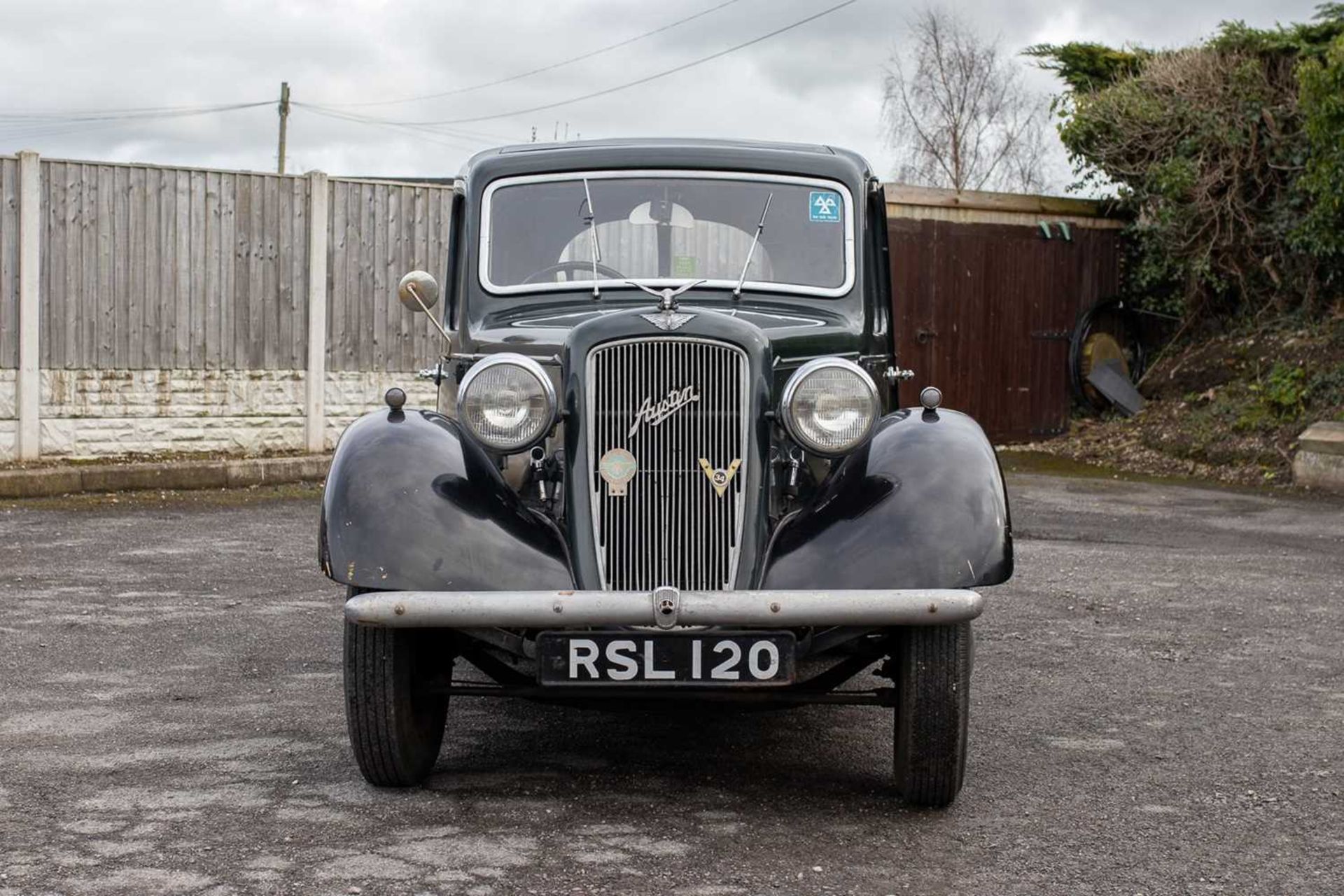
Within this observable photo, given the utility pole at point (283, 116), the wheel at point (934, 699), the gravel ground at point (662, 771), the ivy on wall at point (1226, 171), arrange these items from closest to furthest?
the gravel ground at point (662, 771) → the wheel at point (934, 699) → the ivy on wall at point (1226, 171) → the utility pole at point (283, 116)

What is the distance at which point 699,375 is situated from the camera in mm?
4484

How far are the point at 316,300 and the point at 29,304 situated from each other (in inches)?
89.6

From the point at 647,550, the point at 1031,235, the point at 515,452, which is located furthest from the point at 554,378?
the point at 1031,235

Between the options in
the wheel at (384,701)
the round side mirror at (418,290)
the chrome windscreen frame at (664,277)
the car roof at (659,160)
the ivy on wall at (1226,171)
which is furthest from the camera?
the ivy on wall at (1226,171)

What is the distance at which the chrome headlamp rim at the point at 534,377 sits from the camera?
4496mm

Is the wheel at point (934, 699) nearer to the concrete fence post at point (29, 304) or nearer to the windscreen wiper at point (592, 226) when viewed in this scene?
the windscreen wiper at point (592, 226)

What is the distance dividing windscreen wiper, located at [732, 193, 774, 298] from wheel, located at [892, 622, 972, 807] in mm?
1578

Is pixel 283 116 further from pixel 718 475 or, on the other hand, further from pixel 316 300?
pixel 718 475

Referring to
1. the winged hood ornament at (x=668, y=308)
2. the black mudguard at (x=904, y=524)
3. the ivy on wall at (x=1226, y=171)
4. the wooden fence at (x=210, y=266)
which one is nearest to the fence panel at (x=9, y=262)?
the wooden fence at (x=210, y=266)

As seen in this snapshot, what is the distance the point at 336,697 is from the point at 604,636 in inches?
73.7

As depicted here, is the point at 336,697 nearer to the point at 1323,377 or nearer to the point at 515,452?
the point at 515,452

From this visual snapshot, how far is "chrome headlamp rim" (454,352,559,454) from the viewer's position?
4.50 meters

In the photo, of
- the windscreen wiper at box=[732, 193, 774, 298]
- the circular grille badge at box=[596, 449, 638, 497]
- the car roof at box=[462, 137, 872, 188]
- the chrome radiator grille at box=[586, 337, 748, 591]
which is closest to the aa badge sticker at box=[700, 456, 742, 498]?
the chrome radiator grille at box=[586, 337, 748, 591]

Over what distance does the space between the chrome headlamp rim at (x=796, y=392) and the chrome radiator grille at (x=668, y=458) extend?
124 mm
